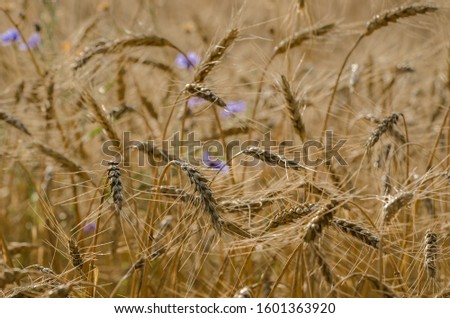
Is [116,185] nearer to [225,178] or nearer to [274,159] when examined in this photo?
[274,159]

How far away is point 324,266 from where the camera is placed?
1957 millimetres

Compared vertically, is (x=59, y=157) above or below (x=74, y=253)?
above

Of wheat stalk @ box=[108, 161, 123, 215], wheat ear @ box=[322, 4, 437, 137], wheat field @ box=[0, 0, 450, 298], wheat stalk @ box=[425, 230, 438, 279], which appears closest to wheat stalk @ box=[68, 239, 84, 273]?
wheat field @ box=[0, 0, 450, 298]

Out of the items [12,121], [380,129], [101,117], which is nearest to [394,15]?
[380,129]

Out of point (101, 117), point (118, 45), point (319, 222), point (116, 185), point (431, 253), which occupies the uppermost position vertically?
point (118, 45)

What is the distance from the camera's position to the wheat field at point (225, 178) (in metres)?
2.06

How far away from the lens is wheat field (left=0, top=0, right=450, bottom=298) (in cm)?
206

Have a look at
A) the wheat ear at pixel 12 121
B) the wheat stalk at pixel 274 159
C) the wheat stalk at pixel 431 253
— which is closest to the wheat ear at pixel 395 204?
the wheat stalk at pixel 431 253

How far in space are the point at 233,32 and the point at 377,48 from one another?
96.2 inches

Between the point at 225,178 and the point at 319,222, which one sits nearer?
the point at 319,222

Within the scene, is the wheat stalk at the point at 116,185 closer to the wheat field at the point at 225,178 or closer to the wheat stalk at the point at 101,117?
the wheat field at the point at 225,178

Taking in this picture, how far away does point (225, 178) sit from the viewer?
2506 mm
